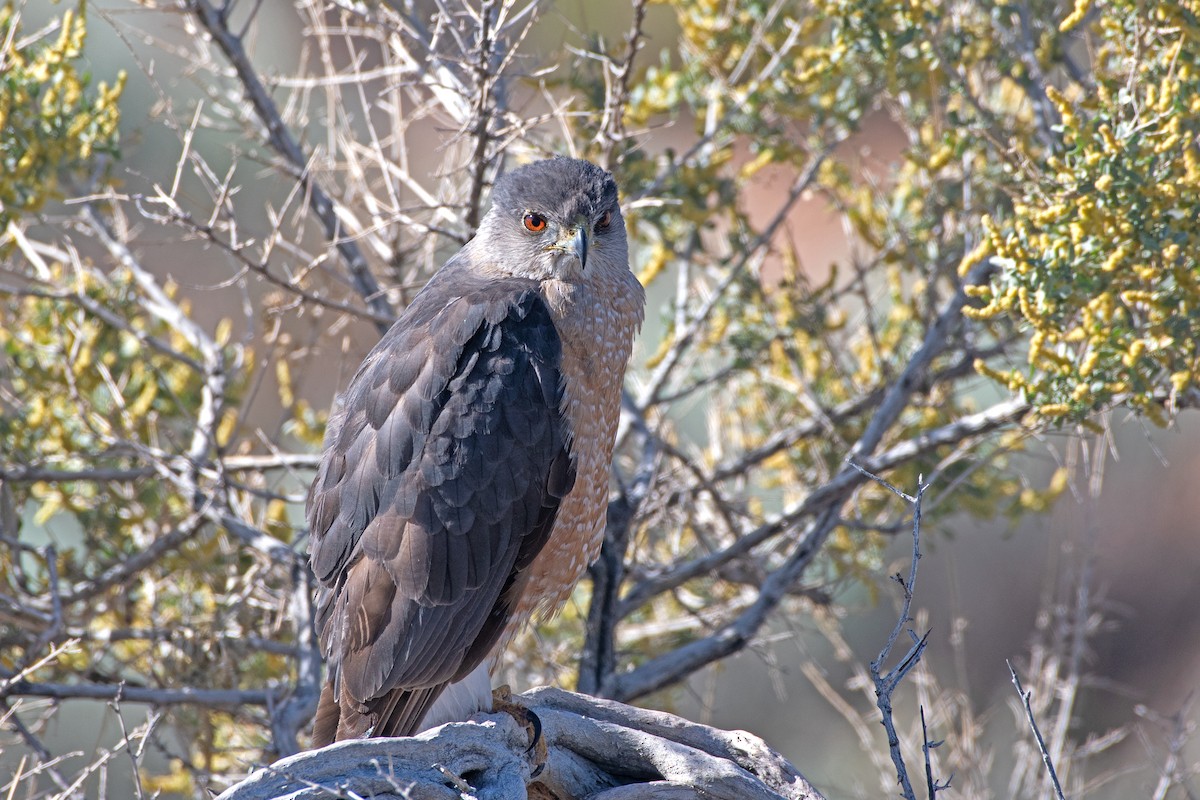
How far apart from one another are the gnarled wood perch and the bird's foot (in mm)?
28

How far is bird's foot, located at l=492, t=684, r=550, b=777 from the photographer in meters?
3.25

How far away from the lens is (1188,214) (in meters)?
3.58

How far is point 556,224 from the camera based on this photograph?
3639 mm

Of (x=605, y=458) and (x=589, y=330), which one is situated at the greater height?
(x=589, y=330)

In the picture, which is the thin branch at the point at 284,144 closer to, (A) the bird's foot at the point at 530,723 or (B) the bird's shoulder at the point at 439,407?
(B) the bird's shoulder at the point at 439,407

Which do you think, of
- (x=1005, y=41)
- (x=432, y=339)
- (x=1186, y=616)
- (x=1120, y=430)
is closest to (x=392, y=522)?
(x=432, y=339)

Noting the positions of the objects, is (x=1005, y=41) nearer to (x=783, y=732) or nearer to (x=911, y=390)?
(x=911, y=390)

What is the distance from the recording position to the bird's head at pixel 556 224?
362cm

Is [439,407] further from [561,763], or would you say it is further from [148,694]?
[148,694]

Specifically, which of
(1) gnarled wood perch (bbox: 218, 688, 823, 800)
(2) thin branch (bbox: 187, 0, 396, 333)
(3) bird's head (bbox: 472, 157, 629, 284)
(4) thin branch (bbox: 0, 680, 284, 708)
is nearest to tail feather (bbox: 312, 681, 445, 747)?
(1) gnarled wood perch (bbox: 218, 688, 823, 800)

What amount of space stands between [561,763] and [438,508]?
79 centimetres

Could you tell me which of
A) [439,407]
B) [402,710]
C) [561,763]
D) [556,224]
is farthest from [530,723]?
[556,224]

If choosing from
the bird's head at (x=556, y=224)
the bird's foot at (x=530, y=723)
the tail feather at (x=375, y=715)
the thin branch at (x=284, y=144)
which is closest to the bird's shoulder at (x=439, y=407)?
the bird's head at (x=556, y=224)

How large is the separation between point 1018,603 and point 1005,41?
670 centimetres
